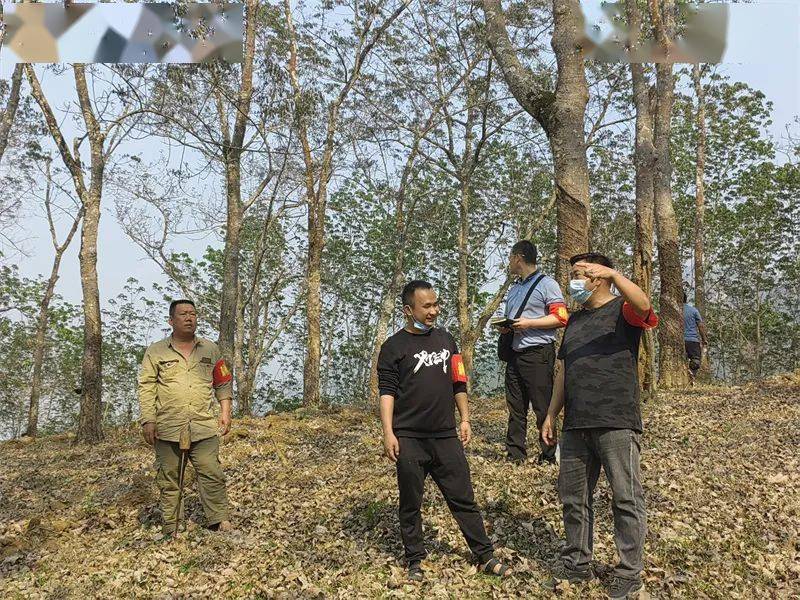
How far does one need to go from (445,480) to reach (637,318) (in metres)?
1.67

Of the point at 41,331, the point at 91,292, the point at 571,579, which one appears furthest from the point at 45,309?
the point at 571,579

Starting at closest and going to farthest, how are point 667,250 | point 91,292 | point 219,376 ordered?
point 219,376 < point 667,250 < point 91,292

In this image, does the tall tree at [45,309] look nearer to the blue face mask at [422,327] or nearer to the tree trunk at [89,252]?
the tree trunk at [89,252]

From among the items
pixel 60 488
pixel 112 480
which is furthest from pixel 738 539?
pixel 60 488

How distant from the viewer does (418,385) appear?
4465 mm

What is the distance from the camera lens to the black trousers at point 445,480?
440cm

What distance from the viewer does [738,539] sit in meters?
4.96

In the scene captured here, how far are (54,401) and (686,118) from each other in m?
42.3

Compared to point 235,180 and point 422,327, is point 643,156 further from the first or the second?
point 422,327

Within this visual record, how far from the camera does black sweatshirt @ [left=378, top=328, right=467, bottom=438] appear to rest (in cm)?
445

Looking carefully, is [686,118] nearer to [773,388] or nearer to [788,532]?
[773,388]

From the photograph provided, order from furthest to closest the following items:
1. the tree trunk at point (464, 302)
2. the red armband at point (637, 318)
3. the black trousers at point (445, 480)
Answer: the tree trunk at point (464, 302), the black trousers at point (445, 480), the red armband at point (637, 318)

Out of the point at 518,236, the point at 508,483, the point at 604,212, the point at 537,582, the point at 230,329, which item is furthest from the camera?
the point at 604,212

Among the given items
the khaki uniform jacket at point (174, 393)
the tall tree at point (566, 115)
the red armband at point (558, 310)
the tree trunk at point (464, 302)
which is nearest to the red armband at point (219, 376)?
the khaki uniform jacket at point (174, 393)
